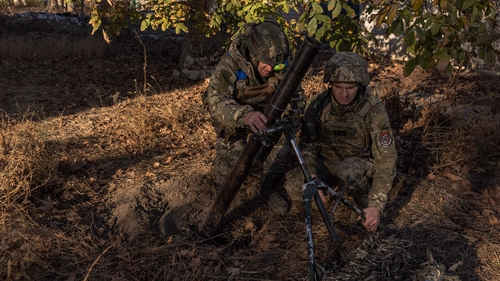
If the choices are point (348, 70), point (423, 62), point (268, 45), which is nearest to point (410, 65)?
point (423, 62)

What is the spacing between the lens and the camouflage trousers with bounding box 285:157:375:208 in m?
3.44

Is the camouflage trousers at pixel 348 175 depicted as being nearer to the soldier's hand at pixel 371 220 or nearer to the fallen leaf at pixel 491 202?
the soldier's hand at pixel 371 220

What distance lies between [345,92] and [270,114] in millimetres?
909

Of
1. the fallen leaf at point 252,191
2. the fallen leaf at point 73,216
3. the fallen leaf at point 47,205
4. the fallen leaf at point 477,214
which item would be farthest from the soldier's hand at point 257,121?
the fallen leaf at point 477,214

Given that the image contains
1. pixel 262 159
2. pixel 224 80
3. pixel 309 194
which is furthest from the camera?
pixel 262 159

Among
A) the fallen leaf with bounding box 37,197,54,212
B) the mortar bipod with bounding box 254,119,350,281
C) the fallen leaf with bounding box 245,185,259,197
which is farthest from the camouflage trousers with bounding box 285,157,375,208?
the fallen leaf with bounding box 37,197,54,212

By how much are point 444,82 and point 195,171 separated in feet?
18.9

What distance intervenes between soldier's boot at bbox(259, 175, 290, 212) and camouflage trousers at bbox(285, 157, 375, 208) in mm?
208

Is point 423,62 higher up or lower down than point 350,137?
higher up

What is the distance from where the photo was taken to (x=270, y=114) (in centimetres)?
271

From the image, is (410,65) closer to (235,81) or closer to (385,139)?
(385,139)

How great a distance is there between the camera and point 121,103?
709 centimetres

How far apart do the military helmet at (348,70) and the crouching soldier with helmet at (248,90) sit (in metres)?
0.40

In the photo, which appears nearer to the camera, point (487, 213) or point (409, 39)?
point (409, 39)
